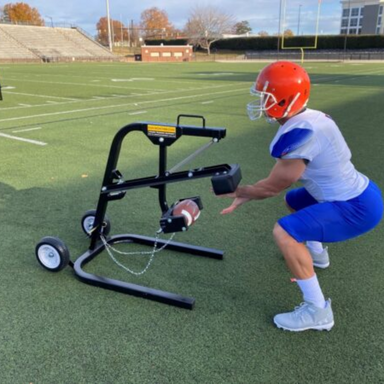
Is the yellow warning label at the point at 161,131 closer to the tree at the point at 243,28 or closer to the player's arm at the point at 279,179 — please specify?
the player's arm at the point at 279,179

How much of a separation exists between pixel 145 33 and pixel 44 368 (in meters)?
103

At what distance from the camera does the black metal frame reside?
254 centimetres

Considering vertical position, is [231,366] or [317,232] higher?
[317,232]

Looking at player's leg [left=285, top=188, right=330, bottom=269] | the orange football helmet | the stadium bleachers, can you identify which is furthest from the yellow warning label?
the stadium bleachers

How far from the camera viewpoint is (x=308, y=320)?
94.8 inches

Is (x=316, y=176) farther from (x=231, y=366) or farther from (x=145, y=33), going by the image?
(x=145, y=33)

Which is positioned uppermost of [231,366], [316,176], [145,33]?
[145,33]

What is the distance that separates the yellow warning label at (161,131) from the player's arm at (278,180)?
1.90 ft

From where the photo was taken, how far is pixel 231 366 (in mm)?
2162

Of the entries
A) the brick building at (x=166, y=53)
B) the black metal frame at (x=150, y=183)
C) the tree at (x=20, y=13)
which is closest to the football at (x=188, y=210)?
the black metal frame at (x=150, y=183)

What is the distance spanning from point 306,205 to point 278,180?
68cm

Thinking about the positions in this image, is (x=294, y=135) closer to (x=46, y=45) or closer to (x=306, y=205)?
(x=306, y=205)

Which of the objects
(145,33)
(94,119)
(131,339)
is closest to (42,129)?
(94,119)

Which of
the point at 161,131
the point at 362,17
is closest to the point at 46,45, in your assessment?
the point at 161,131
